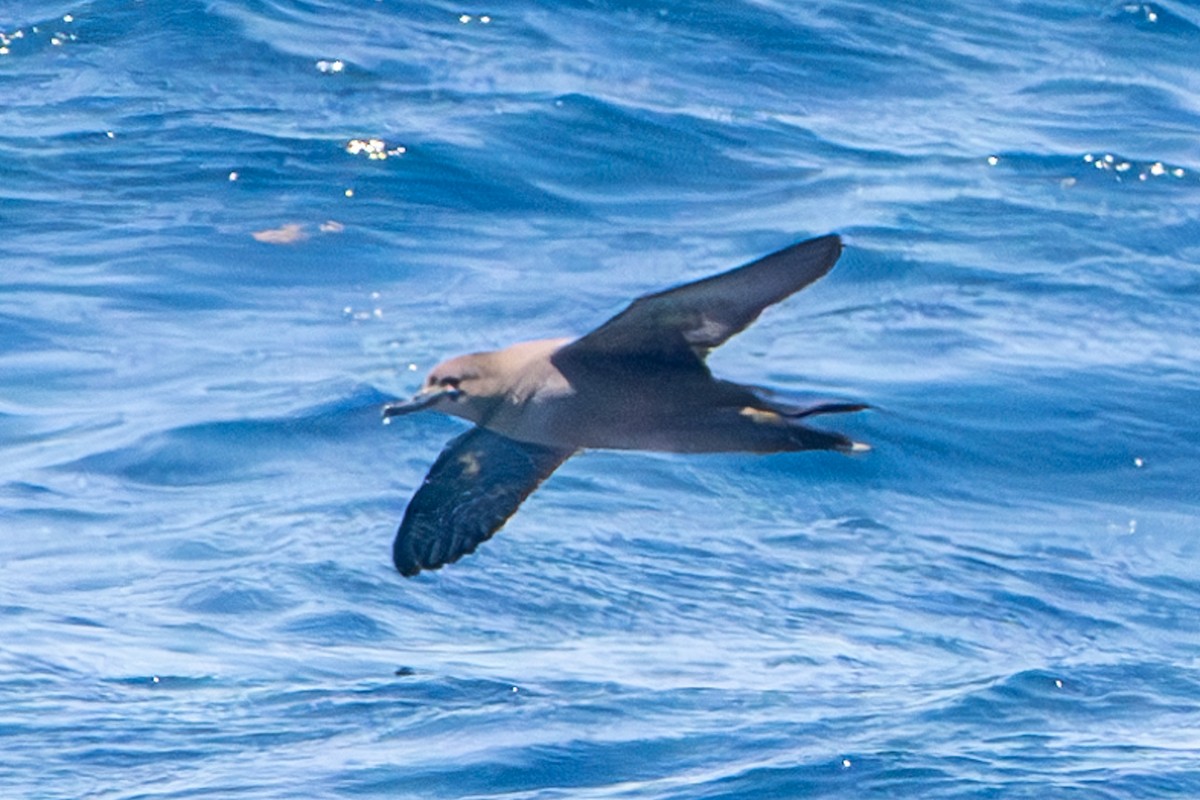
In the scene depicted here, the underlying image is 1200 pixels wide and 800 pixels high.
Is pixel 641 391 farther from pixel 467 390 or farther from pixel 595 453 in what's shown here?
pixel 595 453

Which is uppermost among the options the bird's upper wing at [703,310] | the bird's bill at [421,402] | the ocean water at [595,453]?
the bird's upper wing at [703,310]

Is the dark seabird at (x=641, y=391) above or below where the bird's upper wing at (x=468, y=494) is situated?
above

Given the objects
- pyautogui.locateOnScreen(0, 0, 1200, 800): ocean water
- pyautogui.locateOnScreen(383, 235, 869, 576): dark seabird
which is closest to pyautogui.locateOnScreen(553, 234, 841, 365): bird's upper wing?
pyautogui.locateOnScreen(383, 235, 869, 576): dark seabird

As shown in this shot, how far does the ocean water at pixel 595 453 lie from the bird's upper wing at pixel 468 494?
2.20 ft

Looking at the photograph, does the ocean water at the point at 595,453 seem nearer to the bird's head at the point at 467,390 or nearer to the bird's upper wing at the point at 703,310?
the bird's head at the point at 467,390

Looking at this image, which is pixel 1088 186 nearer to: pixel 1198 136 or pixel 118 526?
pixel 1198 136

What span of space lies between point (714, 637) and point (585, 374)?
71.6 inches

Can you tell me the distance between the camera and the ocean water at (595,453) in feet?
24.5

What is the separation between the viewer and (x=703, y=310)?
6285 millimetres

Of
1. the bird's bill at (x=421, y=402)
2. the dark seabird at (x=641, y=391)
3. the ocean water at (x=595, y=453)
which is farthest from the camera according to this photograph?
the ocean water at (x=595, y=453)

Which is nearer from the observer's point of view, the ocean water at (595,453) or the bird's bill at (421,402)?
the bird's bill at (421,402)

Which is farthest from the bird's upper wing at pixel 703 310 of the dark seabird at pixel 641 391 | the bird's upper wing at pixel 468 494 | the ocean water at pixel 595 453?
the ocean water at pixel 595 453

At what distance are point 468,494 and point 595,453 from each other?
250cm

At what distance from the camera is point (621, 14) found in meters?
14.5
